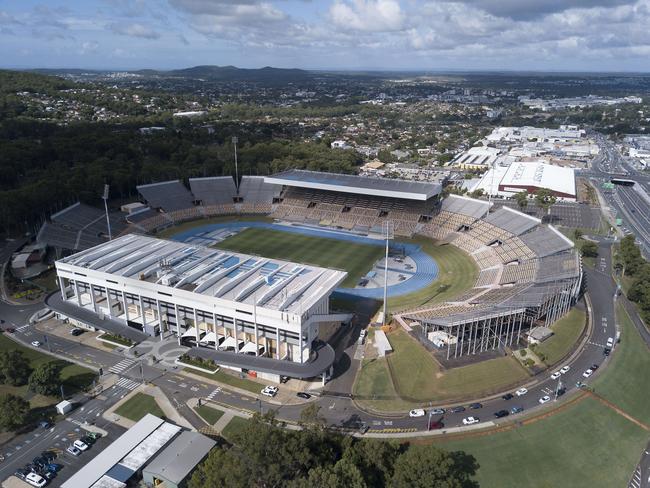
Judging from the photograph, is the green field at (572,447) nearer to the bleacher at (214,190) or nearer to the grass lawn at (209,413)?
the grass lawn at (209,413)

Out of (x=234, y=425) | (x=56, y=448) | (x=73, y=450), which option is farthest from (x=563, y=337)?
(x=56, y=448)

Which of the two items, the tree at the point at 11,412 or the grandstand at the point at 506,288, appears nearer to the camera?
the tree at the point at 11,412

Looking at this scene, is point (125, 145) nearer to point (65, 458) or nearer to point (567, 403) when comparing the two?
point (65, 458)

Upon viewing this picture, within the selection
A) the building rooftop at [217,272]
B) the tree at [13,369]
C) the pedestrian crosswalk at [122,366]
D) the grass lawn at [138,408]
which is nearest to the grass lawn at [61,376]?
the tree at [13,369]

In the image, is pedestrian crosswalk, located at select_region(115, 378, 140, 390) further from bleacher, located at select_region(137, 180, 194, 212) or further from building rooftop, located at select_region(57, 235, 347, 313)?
bleacher, located at select_region(137, 180, 194, 212)

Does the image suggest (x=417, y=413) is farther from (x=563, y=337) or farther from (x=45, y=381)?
(x=45, y=381)

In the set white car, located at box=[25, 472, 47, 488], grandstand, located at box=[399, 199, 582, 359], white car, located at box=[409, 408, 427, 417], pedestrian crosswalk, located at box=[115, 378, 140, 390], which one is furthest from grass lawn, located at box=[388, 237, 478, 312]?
white car, located at box=[25, 472, 47, 488]
